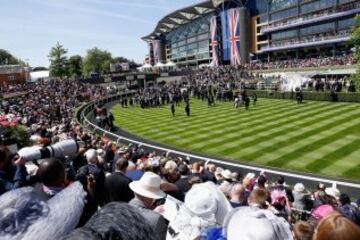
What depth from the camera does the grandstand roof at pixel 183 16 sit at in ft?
426

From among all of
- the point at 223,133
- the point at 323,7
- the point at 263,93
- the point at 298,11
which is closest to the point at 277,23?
the point at 298,11

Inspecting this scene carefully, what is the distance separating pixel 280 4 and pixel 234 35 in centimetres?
1777

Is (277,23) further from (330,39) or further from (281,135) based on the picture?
(281,135)

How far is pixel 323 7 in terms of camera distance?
297ft

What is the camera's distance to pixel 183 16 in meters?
153

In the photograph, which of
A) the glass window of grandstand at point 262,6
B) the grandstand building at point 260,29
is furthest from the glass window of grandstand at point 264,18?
the glass window of grandstand at point 262,6

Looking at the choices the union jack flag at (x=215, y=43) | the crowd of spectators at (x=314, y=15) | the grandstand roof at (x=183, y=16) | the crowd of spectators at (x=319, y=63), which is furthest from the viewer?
the grandstand roof at (x=183, y=16)

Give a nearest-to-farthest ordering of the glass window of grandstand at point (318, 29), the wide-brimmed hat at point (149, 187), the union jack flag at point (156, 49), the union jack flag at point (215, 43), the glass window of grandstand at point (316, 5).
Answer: the wide-brimmed hat at point (149, 187), the glass window of grandstand at point (318, 29), the glass window of grandstand at point (316, 5), the union jack flag at point (215, 43), the union jack flag at point (156, 49)

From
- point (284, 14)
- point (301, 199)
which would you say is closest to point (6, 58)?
point (284, 14)

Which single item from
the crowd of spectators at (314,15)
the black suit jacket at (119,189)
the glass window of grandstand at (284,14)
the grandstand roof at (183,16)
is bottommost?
the black suit jacket at (119,189)

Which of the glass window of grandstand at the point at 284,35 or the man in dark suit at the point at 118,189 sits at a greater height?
the glass window of grandstand at the point at 284,35

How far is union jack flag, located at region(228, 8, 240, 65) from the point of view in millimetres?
116625

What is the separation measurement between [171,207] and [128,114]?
41.2m

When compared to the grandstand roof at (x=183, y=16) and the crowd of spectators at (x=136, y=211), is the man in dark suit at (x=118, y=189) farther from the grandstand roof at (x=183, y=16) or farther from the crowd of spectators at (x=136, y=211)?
the grandstand roof at (x=183, y=16)
